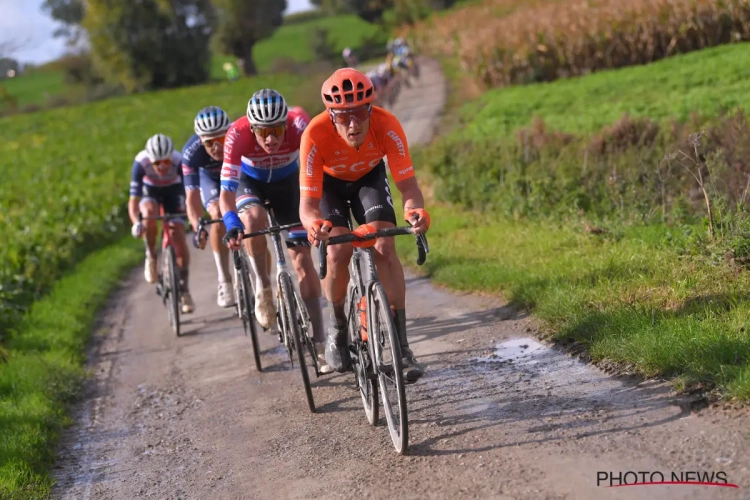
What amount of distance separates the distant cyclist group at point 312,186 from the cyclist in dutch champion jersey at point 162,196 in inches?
6.8

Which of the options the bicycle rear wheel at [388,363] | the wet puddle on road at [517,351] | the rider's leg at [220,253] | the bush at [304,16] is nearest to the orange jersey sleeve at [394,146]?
the bicycle rear wheel at [388,363]

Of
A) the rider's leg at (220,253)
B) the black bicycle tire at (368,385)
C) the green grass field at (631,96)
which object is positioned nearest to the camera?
the black bicycle tire at (368,385)

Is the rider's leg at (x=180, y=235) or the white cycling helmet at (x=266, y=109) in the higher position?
the white cycling helmet at (x=266, y=109)

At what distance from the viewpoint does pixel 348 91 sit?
587 cm

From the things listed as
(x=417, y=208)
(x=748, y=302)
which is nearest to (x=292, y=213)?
(x=417, y=208)

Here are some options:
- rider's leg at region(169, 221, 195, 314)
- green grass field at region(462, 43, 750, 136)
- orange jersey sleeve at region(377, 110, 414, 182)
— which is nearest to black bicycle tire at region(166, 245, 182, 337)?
rider's leg at region(169, 221, 195, 314)

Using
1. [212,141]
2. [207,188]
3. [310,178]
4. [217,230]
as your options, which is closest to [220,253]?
[217,230]

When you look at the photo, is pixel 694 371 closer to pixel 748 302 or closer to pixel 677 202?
pixel 748 302

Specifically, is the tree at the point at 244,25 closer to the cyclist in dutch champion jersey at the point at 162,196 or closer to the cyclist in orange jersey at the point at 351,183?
the cyclist in dutch champion jersey at the point at 162,196

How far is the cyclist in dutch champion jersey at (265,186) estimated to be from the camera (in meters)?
7.48

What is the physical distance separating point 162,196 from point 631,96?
11662 mm

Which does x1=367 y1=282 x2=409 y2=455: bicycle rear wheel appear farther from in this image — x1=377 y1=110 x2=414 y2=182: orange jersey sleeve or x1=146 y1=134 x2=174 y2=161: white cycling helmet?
x1=146 y1=134 x2=174 y2=161: white cycling helmet

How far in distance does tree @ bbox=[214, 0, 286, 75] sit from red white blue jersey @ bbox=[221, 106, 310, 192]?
77172 millimetres

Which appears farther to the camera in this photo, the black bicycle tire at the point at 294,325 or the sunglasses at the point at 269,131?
the sunglasses at the point at 269,131
